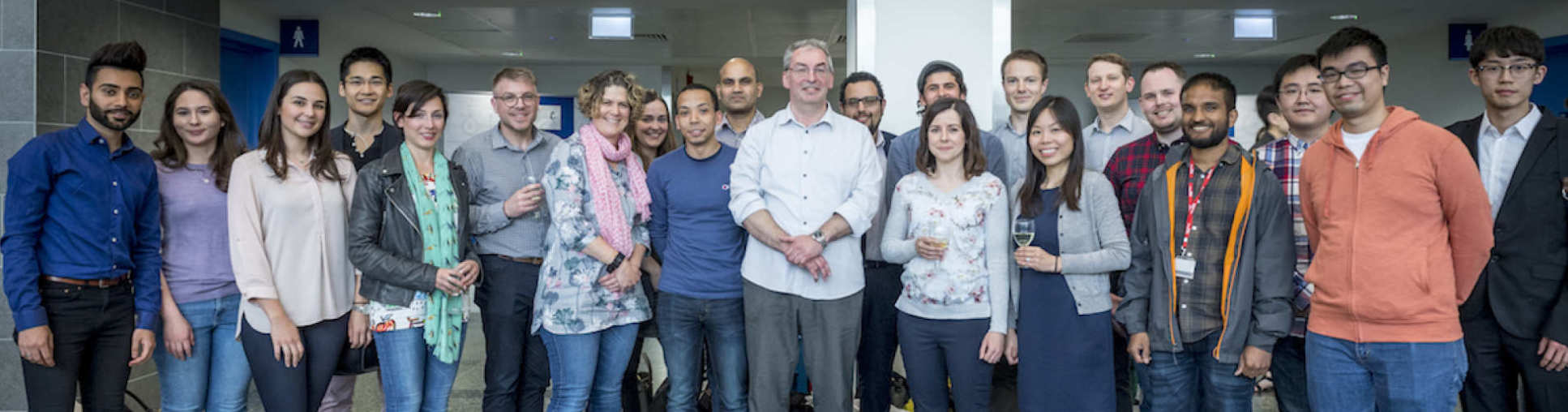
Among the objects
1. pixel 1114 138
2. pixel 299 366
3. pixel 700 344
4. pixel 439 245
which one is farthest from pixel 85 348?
pixel 1114 138

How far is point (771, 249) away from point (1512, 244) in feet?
7.27

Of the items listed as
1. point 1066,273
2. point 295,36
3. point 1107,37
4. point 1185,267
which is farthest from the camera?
point 1107,37

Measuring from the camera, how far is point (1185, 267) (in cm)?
262

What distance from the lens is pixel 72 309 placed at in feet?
9.02

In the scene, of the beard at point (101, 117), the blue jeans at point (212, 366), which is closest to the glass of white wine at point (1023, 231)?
the blue jeans at point (212, 366)

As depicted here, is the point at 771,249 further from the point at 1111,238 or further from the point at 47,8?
the point at 47,8

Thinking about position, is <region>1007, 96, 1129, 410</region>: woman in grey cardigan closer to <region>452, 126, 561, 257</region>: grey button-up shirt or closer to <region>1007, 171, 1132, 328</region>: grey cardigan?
<region>1007, 171, 1132, 328</region>: grey cardigan

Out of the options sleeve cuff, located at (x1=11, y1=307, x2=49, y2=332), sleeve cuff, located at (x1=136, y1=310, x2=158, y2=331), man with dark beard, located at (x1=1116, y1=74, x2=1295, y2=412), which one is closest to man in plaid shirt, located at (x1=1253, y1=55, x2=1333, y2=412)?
man with dark beard, located at (x1=1116, y1=74, x2=1295, y2=412)

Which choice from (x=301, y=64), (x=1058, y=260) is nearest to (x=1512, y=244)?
(x=1058, y=260)

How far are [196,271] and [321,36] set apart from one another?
709 centimetres

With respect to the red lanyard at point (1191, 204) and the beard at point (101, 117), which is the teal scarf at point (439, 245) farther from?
the red lanyard at point (1191, 204)

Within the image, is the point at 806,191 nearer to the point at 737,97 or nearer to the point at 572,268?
the point at 572,268

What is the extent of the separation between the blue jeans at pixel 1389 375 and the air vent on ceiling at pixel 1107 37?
7972 mm

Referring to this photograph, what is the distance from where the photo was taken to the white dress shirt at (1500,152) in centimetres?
278
